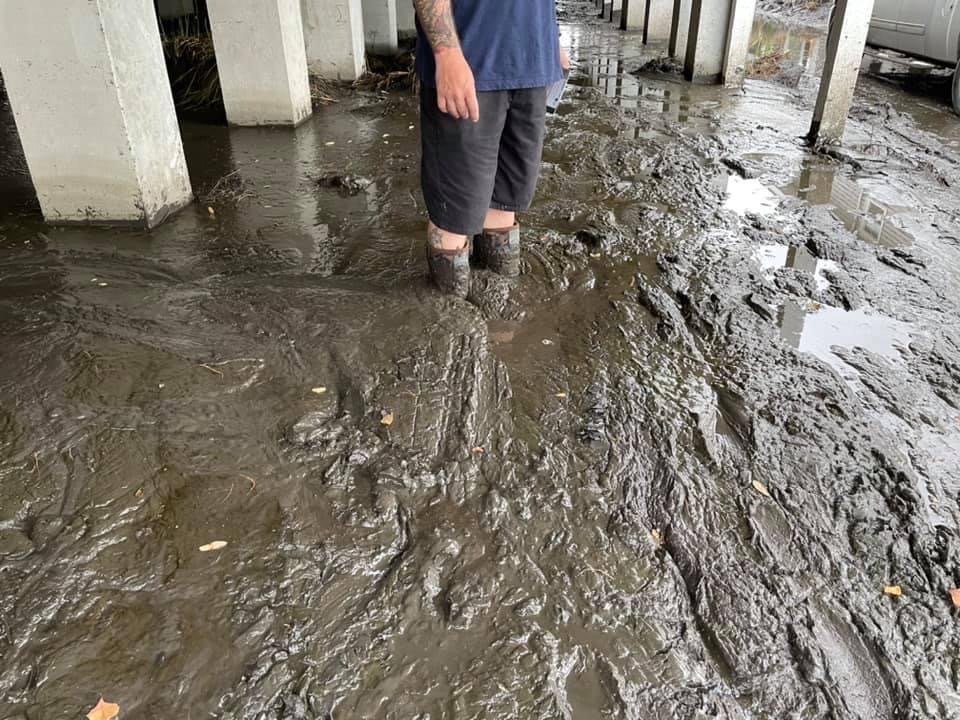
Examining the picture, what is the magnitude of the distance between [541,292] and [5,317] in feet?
7.88

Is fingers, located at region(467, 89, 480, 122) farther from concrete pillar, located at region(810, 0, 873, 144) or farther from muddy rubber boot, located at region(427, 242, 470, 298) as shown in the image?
concrete pillar, located at region(810, 0, 873, 144)

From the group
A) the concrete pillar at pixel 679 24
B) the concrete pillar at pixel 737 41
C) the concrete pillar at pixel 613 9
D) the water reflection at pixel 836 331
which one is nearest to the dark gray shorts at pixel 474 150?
the water reflection at pixel 836 331

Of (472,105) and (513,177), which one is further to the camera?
(513,177)

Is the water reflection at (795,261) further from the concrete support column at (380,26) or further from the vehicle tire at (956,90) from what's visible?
the concrete support column at (380,26)

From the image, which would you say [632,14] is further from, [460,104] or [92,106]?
[460,104]

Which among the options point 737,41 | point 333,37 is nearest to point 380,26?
point 333,37

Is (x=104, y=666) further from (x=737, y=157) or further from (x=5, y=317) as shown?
(x=737, y=157)

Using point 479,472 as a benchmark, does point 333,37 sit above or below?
above

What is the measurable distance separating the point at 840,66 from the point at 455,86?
4.60 m

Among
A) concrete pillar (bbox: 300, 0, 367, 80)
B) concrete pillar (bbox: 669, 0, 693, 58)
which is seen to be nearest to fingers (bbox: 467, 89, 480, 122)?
concrete pillar (bbox: 300, 0, 367, 80)

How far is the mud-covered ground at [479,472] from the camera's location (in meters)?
1.68

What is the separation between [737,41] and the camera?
8359 millimetres

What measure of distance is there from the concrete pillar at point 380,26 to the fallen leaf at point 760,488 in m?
9.13

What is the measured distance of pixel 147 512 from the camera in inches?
80.9
